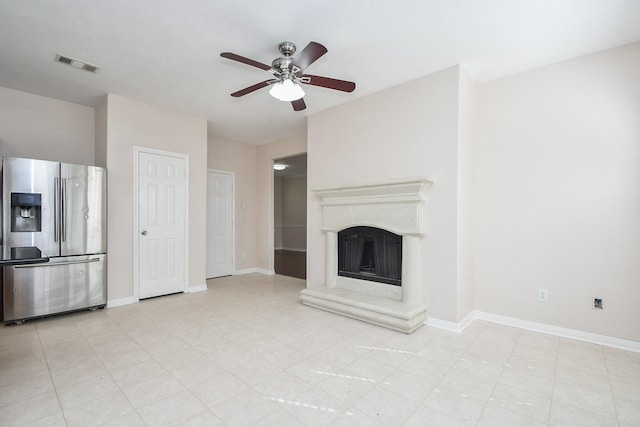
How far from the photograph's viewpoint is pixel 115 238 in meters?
3.87

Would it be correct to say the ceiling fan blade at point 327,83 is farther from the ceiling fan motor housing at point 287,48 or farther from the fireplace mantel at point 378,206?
the fireplace mantel at point 378,206

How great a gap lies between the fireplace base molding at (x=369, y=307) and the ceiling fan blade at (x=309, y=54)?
2.46m

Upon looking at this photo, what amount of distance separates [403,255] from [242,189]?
3929mm

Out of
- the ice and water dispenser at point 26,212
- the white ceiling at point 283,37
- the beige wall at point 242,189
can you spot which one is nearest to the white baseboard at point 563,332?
the white ceiling at point 283,37

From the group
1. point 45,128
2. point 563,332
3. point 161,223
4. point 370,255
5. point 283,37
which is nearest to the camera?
point 283,37

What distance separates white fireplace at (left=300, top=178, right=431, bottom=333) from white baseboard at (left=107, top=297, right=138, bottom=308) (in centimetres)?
233

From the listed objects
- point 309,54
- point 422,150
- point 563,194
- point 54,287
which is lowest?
point 54,287

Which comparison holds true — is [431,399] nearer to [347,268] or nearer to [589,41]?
[347,268]

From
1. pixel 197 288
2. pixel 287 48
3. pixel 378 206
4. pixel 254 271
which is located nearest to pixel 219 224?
pixel 254 271

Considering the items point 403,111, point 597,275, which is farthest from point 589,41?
point 597,275

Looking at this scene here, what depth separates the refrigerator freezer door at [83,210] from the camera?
3.45 metres

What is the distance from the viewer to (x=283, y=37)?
2551mm

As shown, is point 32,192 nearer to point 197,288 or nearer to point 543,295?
point 197,288

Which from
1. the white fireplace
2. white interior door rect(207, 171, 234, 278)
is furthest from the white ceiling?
white interior door rect(207, 171, 234, 278)
